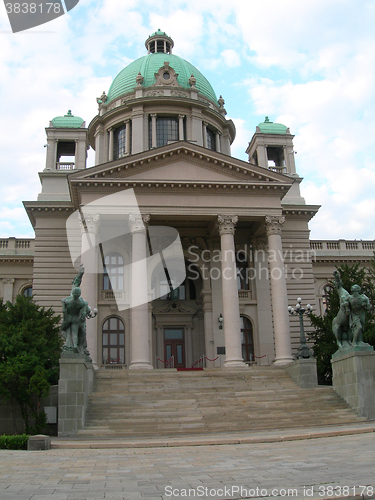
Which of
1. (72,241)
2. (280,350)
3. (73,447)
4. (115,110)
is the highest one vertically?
(115,110)

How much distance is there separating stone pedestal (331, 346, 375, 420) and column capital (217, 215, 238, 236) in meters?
11.3

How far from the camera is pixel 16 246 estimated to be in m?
44.8

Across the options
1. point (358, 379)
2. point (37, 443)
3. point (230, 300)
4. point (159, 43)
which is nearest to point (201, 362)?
point (230, 300)

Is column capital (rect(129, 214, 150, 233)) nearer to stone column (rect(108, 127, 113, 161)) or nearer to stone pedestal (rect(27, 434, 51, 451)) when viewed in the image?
stone column (rect(108, 127, 113, 161))

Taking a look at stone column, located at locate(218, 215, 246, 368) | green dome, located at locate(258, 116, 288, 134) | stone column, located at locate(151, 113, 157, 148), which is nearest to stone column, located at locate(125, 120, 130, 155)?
stone column, located at locate(151, 113, 157, 148)

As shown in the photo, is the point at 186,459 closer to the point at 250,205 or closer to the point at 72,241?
the point at 250,205

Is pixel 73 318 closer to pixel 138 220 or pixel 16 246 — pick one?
pixel 138 220

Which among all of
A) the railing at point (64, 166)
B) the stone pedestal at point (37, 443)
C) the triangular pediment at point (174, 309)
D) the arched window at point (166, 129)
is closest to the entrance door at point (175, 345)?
the triangular pediment at point (174, 309)

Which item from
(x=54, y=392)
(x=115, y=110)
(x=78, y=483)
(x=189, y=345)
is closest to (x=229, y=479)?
(x=78, y=483)

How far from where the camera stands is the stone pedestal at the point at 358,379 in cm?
2352

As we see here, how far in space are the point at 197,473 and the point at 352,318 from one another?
16804mm

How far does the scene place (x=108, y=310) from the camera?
37031 millimetres

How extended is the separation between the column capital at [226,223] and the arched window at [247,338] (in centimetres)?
766

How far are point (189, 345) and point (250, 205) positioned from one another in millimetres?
11434
